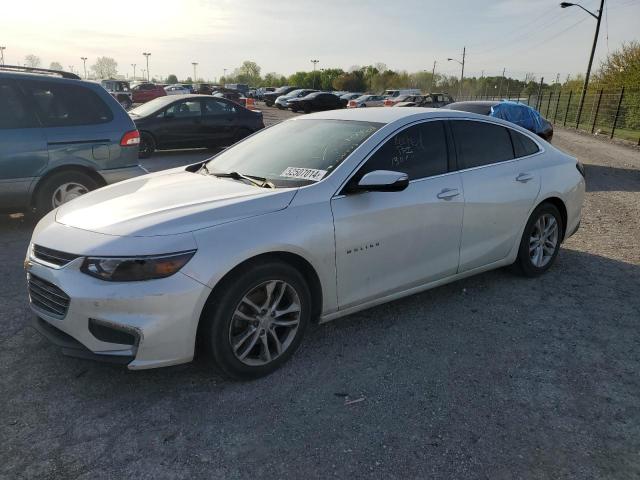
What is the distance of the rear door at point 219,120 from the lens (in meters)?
13.7

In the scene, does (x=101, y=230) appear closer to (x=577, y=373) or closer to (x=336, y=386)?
(x=336, y=386)

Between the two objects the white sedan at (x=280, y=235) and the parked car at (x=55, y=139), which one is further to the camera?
the parked car at (x=55, y=139)

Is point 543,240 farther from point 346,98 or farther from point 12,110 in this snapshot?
point 346,98

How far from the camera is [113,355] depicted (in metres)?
2.78

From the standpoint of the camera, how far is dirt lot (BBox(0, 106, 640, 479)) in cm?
248

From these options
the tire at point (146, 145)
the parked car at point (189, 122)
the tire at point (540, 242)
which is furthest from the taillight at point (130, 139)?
the tire at point (146, 145)

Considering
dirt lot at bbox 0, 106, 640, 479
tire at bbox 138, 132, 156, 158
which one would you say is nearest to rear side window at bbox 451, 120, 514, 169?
dirt lot at bbox 0, 106, 640, 479

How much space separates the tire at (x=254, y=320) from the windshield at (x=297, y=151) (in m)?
0.70

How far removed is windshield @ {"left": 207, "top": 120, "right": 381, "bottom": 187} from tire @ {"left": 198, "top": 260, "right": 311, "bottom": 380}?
0.70 m

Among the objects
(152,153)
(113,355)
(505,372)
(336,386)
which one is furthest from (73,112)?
(152,153)

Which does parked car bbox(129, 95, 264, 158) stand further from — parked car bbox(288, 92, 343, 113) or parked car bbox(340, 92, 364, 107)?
parked car bbox(340, 92, 364, 107)

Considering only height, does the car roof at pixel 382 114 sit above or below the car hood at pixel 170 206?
above

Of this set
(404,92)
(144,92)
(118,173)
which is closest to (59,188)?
(118,173)

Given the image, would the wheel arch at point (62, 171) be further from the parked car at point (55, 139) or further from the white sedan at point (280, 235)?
the white sedan at point (280, 235)
